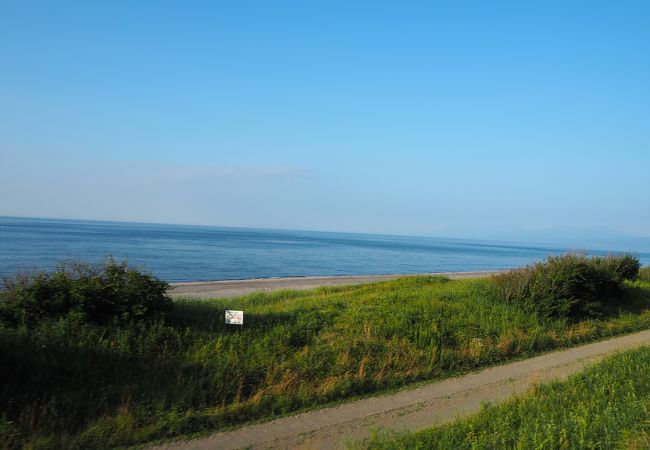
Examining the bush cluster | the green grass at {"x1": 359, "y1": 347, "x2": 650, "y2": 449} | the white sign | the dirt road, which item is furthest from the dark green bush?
the bush cluster

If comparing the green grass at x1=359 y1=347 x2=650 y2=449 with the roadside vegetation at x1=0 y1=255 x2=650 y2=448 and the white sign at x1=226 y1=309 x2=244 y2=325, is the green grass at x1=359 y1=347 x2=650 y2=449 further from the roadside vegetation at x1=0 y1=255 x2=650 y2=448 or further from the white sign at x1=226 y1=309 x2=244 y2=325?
the white sign at x1=226 y1=309 x2=244 y2=325

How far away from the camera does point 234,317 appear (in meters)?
10.6

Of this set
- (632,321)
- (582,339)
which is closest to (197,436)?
(582,339)

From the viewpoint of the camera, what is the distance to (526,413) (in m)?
6.67

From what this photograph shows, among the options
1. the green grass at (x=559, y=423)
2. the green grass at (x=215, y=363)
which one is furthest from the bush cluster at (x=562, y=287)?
the green grass at (x=559, y=423)

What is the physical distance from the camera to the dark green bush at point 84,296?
9258mm

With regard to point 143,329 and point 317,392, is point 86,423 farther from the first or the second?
point 317,392

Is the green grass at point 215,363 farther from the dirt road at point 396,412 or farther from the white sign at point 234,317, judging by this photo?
the dirt road at point 396,412

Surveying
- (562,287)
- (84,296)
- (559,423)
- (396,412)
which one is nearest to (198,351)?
(84,296)

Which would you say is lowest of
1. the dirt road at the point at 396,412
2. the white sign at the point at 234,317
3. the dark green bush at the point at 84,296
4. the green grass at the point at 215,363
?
the dirt road at the point at 396,412

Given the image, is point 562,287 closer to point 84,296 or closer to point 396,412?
point 396,412

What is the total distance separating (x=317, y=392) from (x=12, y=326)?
18.5 ft

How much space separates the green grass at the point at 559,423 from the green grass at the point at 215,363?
94.3 inches

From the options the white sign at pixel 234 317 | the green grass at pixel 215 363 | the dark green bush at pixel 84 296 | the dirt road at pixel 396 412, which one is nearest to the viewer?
the dirt road at pixel 396 412
